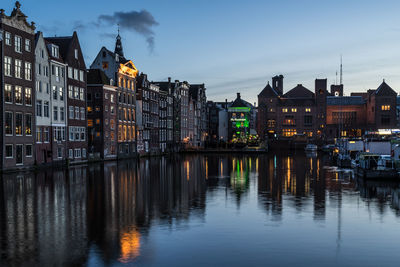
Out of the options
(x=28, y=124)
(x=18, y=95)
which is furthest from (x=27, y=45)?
(x=28, y=124)

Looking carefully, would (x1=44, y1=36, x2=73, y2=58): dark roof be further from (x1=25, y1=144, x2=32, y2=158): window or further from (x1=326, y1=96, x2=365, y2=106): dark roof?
(x1=326, y1=96, x2=365, y2=106): dark roof

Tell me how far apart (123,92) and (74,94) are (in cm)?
1963

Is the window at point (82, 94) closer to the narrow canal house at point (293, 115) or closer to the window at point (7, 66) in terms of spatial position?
the window at point (7, 66)

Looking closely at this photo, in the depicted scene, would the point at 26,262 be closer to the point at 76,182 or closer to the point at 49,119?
the point at 76,182

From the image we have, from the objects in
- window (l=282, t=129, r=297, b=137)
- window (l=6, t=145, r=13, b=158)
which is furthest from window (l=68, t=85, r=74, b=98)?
window (l=282, t=129, r=297, b=137)

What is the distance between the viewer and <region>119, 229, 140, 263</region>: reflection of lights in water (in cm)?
1708

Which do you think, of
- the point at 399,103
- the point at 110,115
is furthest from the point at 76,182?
the point at 399,103

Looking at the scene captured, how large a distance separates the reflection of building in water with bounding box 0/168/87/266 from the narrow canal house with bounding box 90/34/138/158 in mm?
53275

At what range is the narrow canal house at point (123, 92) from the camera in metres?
92.6

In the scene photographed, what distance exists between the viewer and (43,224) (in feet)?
76.6

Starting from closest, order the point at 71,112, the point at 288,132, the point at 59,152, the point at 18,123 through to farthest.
Result: the point at 18,123 → the point at 59,152 → the point at 71,112 → the point at 288,132

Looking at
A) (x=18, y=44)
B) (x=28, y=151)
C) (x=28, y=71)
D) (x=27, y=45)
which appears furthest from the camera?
(x=28, y=71)

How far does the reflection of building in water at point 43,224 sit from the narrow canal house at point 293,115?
152 m

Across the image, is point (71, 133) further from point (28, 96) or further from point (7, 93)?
point (7, 93)
